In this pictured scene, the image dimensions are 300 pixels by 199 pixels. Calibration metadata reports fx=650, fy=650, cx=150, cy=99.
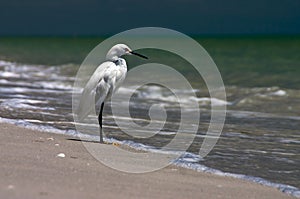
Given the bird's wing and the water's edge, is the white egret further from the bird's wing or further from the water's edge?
the water's edge

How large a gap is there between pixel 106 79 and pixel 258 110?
5506 millimetres

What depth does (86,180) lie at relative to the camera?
4.74 meters

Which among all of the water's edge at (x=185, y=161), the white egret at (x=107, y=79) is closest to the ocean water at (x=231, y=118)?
the water's edge at (x=185, y=161)

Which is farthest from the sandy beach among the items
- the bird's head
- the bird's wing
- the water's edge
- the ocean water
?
the bird's head

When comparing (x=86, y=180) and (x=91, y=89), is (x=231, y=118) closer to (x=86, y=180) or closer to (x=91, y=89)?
(x=91, y=89)

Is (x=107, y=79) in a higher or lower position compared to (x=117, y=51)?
lower

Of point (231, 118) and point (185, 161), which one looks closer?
point (185, 161)

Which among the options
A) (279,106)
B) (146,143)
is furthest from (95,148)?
(279,106)

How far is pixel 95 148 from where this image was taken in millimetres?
6551

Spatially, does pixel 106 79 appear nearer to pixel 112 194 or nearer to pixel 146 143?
pixel 146 143

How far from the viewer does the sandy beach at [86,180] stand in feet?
14.3

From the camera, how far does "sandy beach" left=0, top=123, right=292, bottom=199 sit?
436 cm

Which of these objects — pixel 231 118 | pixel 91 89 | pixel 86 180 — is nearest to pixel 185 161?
pixel 91 89

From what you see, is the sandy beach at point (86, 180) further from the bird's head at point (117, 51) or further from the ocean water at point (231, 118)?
the bird's head at point (117, 51)
